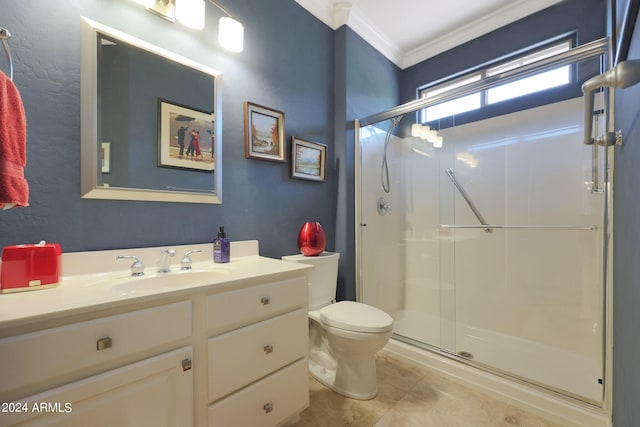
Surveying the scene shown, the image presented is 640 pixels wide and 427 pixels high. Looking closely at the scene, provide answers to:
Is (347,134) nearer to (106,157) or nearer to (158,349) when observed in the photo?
(106,157)

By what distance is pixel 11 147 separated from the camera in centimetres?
80

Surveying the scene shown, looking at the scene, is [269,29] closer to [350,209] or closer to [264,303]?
[350,209]

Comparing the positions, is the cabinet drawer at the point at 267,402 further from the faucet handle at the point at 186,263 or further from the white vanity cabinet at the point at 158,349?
the faucet handle at the point at 186,263

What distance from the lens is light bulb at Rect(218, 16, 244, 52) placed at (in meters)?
1.45

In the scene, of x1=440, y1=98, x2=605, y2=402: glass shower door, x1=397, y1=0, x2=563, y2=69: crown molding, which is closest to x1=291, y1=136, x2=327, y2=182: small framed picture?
x1=440, y1=98, x2=605, y2=402: glass shower door

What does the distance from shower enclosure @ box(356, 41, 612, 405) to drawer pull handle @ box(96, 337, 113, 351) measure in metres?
1.73

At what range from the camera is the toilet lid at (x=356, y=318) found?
1.38 metres

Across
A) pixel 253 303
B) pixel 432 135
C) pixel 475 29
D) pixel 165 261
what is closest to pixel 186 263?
pixel 165 261

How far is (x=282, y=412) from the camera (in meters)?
1.17

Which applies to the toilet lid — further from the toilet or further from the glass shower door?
the glass shower door

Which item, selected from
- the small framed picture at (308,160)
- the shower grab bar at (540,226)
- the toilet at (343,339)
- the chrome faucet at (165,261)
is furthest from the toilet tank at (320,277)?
the shower grab bar at (540,226)

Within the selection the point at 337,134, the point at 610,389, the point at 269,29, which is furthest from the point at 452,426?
the point at 269,29

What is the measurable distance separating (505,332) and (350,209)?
5.25 ft

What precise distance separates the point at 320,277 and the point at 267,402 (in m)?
0.80
